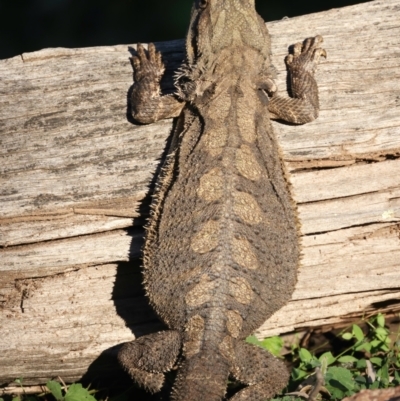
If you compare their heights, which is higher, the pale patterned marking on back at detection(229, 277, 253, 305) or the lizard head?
the lizard head

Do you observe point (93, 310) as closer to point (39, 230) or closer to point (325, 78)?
point (39, 230)

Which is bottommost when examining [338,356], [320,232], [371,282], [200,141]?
[338,356]

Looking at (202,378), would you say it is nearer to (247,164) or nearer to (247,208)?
(247,208)

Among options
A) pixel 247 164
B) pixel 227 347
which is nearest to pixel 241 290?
pixel 227 347

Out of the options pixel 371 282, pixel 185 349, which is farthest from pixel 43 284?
pixel 371 282

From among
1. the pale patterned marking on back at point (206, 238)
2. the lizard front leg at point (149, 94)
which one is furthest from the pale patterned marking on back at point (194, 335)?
the lizard front leg at point (149, 94)

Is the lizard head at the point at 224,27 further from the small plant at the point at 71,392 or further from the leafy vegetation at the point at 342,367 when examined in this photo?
the small plant at the point at 71,392

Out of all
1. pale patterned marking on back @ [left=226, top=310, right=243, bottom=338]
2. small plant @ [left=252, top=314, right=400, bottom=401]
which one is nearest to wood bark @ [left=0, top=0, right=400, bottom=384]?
small plant @ [left=252, top=314, right=400, bottom=401]

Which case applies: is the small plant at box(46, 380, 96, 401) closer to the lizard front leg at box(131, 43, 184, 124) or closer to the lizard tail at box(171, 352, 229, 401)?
the lizard tail at box(171, 352, 229, 401)
